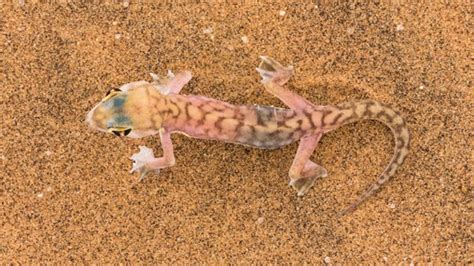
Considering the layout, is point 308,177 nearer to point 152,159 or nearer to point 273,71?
point 273,71

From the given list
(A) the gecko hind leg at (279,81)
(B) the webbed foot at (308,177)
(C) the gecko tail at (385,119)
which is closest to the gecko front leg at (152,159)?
(A) the gecko hind leg at (279,81)

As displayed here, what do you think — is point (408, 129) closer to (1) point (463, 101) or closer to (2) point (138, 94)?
(1) point (463, 101)

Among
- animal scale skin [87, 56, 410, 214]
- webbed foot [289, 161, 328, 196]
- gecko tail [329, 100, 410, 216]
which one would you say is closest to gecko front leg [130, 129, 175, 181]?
animal scale skin [87, 56, 410, 214]

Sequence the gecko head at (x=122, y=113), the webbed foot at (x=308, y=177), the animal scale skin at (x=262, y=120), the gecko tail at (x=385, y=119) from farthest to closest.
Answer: the webbed foot at (x=308, y=177) < the gecko tail at (x=385, y=119) < the animal scale skin at (x=262, y=120) < the gecko head at (x=122, y=113)

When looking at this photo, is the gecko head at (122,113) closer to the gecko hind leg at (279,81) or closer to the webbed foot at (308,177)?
the gecko hind leg at (279,81)

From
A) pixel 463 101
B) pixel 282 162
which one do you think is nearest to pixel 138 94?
pixel 282 162

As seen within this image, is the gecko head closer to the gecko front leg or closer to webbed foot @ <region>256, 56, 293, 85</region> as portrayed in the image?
the gecko front leg
